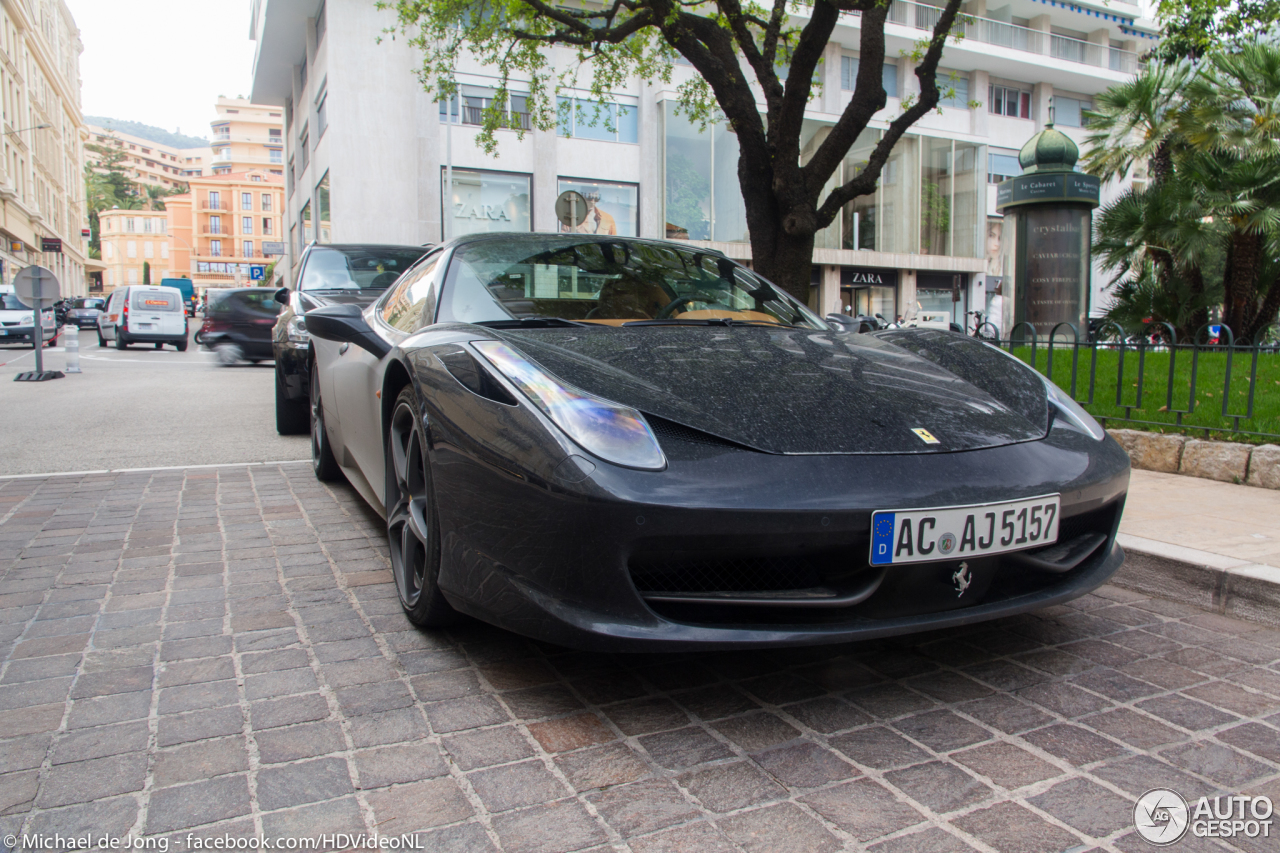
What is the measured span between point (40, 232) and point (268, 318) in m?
45.7

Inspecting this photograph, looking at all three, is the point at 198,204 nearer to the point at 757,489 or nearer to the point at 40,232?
the point at 40,232

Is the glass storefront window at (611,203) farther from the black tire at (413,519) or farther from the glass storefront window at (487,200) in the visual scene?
the black tire at (413,519)

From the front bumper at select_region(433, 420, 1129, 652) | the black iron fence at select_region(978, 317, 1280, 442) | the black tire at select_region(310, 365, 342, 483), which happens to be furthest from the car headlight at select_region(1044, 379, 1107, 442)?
the black tire at select_region(310, 365, 342, 483)

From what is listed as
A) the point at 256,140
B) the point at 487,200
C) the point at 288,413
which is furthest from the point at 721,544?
the point at 256,140

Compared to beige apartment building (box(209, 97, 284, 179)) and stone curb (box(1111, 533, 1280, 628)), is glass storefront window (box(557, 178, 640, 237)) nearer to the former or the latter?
stone curb (box(1111, 533, 1280, 628))

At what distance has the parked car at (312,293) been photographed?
6.14 m

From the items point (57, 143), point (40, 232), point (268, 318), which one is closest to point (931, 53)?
point (268, 318)

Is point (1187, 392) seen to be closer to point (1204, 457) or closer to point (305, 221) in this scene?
point (1204, 457)

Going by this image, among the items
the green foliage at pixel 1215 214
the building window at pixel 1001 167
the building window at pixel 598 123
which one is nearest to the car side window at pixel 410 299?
the green foliage at pixel 1215 214

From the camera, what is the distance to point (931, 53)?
824 centimetres

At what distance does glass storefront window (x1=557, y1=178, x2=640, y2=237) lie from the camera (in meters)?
24.7

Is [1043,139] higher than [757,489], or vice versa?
[1043,139]

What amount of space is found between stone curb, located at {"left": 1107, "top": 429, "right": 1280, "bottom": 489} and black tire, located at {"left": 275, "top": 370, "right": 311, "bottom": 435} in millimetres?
5537

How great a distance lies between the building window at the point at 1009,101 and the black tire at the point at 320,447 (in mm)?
33322
